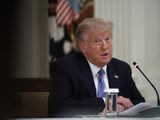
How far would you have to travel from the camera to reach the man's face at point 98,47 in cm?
182

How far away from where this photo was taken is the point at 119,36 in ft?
6.69

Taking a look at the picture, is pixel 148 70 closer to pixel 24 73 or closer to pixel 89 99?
pixel 89 99

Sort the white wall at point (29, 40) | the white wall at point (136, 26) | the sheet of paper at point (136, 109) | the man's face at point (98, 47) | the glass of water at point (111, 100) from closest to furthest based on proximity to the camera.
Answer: the sheet of paper at point (136, 109), the glass of water at point (111, 100), the man's face at point (98, 47), the white wall at point (29, 40), the white wall at point (136, 26)

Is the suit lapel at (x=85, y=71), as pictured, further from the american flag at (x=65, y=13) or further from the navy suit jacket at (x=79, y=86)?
the american flag at (x=65, y=13)

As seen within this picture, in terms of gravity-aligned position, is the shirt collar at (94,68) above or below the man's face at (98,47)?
below

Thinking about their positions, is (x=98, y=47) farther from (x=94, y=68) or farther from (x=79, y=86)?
(x=79, y=86)

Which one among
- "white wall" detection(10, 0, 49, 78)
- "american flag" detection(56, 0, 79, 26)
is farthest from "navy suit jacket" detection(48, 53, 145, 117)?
"american flag" detection(56, 0, 79, 26)

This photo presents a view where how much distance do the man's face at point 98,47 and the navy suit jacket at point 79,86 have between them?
46 millimetres

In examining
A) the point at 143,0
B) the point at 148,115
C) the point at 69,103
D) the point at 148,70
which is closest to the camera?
the point at 148,115

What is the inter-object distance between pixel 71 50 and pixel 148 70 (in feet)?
1.51

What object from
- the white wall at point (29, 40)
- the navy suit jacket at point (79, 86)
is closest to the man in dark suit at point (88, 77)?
the navy suit jacket at point (79, 86)

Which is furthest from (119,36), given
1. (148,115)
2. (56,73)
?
(148,115)

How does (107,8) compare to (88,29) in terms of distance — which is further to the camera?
(107,8)

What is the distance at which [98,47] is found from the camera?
1829mm
